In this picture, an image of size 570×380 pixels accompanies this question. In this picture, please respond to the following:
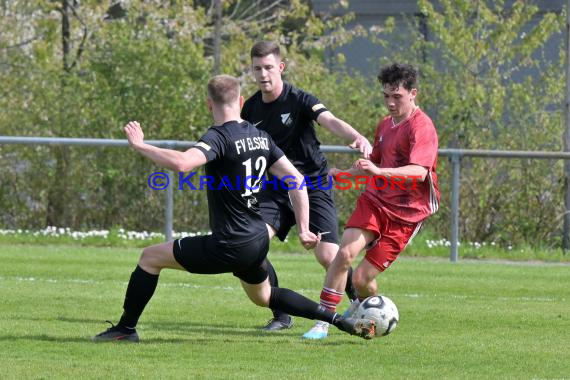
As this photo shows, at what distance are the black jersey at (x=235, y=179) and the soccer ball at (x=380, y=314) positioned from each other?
2.79 ft

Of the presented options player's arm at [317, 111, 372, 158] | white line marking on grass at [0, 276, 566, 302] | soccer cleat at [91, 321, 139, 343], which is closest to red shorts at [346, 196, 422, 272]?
player's arm at [317, 111, 372, 158]

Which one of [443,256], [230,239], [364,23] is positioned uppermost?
[364,23]

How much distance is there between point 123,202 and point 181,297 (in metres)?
5.58

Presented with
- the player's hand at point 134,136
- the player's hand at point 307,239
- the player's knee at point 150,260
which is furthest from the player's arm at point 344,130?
the player's hand at point 134,136

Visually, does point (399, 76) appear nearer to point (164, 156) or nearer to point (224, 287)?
point (164, 156)

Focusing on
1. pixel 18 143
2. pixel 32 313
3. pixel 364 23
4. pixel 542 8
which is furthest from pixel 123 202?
pixel 364 23

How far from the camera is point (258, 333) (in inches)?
346

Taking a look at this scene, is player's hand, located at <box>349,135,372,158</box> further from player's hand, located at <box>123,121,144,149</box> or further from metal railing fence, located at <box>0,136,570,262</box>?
metal railing fence, located at <box>0,136,570,262</box>

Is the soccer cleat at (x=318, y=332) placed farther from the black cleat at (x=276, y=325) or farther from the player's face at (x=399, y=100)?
the player's face at (x=399, y=100)

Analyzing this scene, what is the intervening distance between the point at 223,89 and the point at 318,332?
1.97m

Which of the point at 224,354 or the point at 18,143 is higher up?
the point at 18,143

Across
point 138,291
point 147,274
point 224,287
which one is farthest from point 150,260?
point 224,287

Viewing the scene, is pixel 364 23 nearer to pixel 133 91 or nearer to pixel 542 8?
pixel 542 8

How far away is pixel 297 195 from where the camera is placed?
7953mm
